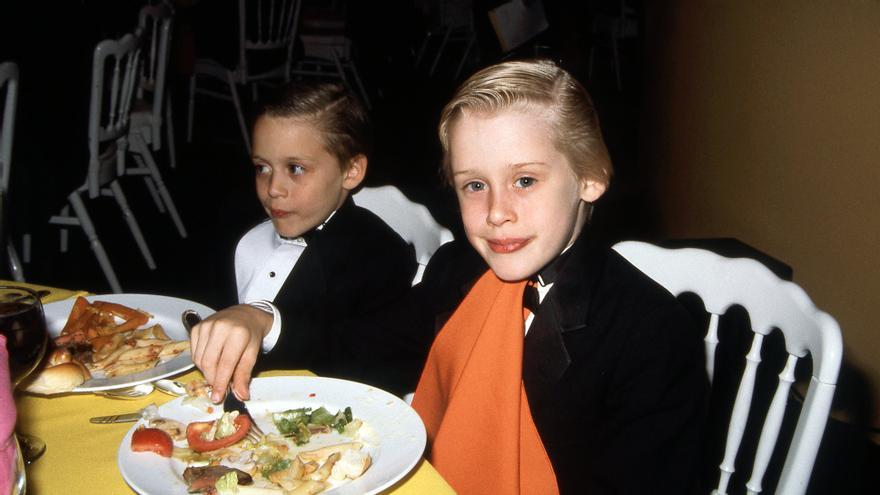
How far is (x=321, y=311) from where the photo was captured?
181cm

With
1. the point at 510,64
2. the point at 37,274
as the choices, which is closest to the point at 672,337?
the point at 510,64

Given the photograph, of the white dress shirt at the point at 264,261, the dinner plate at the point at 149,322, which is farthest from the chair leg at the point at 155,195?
the dinner plate at the point at 149,322

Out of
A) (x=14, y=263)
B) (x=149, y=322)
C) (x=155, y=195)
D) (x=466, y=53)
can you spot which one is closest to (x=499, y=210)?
(x=149, y=322)

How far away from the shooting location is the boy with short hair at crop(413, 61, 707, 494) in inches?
46.9

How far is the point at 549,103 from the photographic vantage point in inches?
49.0

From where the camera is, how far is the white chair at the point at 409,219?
1.73 m


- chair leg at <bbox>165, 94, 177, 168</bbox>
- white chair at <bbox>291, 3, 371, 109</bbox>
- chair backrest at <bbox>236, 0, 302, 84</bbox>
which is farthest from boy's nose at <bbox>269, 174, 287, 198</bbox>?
white chair at <bbox>291, 3, 371, 109</bbox>

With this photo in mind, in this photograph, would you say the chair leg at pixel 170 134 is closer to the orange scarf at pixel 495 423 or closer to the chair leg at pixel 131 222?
the chair leg at pixel 131 222

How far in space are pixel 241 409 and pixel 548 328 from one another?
503mm

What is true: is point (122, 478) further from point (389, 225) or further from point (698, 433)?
point (389, 225)

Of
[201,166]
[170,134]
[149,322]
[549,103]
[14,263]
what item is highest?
[549,103]

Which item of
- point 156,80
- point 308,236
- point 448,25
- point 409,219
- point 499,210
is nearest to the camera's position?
point 499,210

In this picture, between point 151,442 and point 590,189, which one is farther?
point 590,189

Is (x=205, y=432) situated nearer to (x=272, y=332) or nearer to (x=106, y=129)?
(x=272, y=332)
